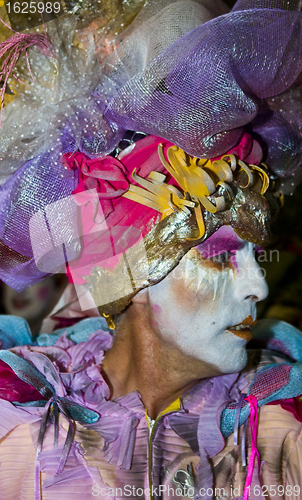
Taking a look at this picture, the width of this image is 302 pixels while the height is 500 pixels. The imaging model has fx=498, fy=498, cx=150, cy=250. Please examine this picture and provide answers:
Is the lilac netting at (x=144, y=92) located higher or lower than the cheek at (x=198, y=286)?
higher

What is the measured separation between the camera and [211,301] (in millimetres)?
1497

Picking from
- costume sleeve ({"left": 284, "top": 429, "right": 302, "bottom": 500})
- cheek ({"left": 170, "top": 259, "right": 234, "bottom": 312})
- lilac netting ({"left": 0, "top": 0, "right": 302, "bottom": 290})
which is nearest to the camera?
lilac netting ({"left": 0, "top": 0, "right": 302, "bottom": 290})

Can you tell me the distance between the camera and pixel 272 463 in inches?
63.2

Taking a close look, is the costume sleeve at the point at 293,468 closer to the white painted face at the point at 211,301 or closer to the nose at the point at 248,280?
the white painted face at the point at 211,301

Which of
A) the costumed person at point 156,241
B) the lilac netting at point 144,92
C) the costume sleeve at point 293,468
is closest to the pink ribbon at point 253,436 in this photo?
the costumed person at point 156,241

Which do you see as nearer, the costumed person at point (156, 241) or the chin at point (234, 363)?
the costumed person at point (156, 241)

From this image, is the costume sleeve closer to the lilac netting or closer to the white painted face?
the white painted face

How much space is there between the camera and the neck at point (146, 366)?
62.4 inches

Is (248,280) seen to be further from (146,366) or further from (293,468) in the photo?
(293,468)

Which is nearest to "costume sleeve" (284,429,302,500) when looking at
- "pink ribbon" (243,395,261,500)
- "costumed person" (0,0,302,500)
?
"costumed person" (0,0,302,500)

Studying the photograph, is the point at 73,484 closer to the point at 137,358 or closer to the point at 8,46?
the point at 137,358

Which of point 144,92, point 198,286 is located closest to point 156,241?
point 198,286

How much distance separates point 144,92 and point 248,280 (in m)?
0.64

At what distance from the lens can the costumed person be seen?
135cm
